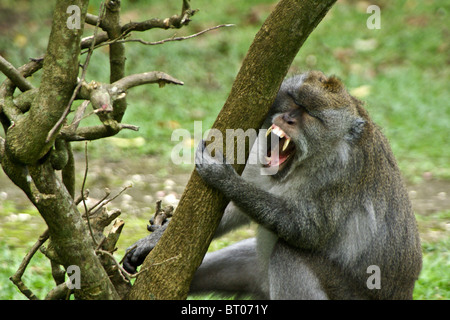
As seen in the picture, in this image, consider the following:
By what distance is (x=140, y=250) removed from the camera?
14.1 feet

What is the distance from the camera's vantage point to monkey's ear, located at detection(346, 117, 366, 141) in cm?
414

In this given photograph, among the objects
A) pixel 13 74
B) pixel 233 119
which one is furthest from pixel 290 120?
pixel 13 74

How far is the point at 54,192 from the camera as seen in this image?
343 cm

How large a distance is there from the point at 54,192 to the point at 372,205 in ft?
7.00

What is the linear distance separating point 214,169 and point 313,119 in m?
0.81

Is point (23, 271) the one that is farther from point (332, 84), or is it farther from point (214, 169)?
point (332, 84)

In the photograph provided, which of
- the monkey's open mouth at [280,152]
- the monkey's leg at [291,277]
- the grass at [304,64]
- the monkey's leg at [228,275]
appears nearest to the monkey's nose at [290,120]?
the monkey's open mouth at [280,152]

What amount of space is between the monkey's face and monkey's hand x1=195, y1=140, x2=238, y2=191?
480 mm

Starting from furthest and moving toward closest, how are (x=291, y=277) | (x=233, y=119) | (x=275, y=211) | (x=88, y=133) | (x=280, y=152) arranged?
(x=280, y=152), (x=291, y=277), (x=275, y=211), (x=233, y=119), (x=88, y=133)

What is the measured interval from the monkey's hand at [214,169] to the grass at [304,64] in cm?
407

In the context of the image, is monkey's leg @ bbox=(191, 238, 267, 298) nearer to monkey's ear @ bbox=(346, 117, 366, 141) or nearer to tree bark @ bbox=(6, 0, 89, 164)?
monkey's ear @ bbox=(346, 117, 366, 141)

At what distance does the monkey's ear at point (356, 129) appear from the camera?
414 cm
